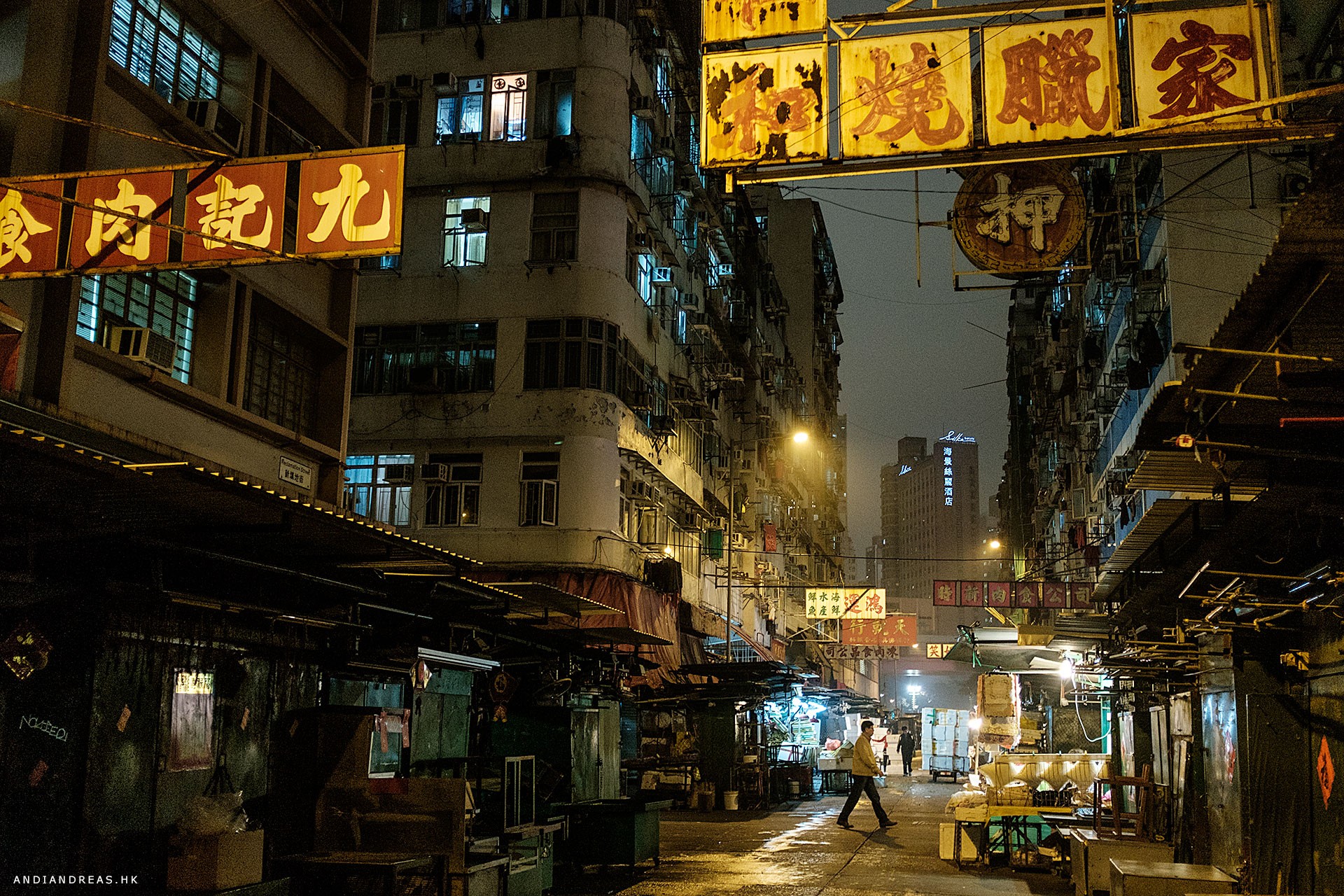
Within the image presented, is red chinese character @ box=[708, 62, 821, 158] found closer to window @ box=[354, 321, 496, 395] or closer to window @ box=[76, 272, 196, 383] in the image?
window @ box=[76, 272, 196, 383]

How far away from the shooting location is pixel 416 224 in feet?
90.9

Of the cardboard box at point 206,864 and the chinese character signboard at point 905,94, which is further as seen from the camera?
the cardboard box at point 206,864

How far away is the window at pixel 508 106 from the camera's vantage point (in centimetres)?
2761

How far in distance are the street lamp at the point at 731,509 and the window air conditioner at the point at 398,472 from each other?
908cm

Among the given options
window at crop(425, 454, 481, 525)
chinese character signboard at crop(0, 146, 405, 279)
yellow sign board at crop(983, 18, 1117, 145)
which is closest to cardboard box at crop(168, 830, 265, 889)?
chinese character signboard at crop(0, 146, 405, 279)

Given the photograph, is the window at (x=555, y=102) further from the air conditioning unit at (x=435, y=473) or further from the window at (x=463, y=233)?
the air conditioning unit at (x=435, y=473)

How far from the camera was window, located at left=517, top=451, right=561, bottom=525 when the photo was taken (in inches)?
1024

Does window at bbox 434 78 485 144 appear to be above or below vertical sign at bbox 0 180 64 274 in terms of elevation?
above

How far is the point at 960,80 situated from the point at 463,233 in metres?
20.8

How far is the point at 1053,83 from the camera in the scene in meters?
7.84

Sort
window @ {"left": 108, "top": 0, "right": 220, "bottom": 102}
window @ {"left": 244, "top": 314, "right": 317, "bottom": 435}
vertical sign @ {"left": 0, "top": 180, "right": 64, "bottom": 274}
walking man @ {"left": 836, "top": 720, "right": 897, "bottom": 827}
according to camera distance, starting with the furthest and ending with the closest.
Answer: walking man @ {"left": 836, "top": 720, "right": 897, "bottom": 827} < window @ {"left": 244, "top": 314, "right": 317, "bottom": 435} < window @ {"left": 108, "top": 0, "right": 220, "bottom": 102} < vertical sign @ {"left": 0, "top": 180, "right": 64, "bottom": 274}

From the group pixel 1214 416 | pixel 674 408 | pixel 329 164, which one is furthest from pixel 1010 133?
pixel 674 408

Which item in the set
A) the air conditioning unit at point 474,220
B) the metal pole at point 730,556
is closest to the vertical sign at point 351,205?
the air conditioning unit at point 474,220

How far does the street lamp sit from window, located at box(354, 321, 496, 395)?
8575mm
